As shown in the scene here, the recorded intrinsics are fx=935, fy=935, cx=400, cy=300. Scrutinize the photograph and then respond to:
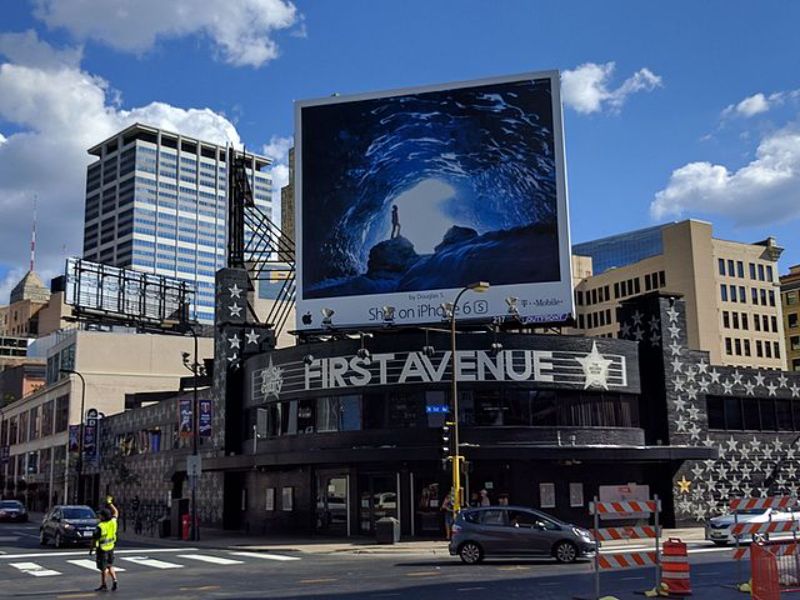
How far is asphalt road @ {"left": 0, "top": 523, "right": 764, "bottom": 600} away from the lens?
20.0m

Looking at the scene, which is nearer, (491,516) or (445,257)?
(491,516)

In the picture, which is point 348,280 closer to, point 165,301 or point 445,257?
point 445,257

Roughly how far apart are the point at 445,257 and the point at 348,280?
503cm

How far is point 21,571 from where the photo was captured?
1048 inches

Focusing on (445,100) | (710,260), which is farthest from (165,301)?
(710,260)

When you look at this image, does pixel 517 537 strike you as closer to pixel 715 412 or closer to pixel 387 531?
pixel 387 531

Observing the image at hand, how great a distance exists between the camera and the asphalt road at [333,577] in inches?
788

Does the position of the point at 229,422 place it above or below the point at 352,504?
above

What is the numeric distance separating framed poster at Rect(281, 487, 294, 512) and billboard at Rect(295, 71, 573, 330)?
8.17m

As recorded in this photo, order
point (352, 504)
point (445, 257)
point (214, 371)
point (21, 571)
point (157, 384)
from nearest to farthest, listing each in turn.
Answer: point (21, 571), point (352, 504), point (445, 257), point (214, 371), point (157, 384)

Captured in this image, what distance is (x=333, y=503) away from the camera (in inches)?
1598

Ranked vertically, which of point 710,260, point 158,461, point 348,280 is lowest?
point 158,461

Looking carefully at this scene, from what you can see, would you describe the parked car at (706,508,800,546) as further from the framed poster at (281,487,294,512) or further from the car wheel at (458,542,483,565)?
the framed poster at (281,487,294,512)

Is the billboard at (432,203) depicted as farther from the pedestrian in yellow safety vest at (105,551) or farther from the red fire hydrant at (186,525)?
the pedestrian in yellow safety vest at (105,551)
